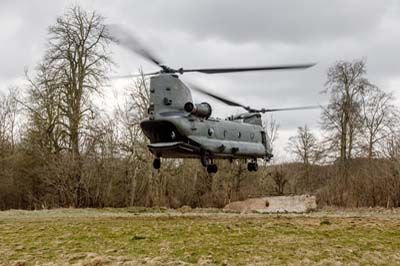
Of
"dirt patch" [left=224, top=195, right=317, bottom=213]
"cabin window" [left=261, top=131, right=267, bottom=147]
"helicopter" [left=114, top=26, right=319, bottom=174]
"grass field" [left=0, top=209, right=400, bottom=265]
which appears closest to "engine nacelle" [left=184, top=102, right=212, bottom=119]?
"helicopter" [left=114, top=26, right=319, bottom=174]

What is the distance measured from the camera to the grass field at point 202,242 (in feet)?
36.7

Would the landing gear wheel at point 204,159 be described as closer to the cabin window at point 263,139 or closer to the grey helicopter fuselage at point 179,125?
the grey helicopter fuselage at point 179,125

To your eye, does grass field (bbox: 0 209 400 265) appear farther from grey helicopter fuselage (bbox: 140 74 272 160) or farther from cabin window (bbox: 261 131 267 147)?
cabin window (bbox: 261 131 267 147)

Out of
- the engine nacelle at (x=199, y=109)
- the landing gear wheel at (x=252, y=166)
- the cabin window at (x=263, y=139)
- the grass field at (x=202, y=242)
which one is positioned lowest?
the grass field at (x=202, y=242)

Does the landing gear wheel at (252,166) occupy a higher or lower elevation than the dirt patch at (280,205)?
higher

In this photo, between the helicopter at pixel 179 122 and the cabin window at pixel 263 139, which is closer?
the helicopter at pixel 179 122

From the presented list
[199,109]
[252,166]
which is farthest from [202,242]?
[252,166]

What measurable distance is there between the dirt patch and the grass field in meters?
5.15

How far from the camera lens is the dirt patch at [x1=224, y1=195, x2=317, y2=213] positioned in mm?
21031

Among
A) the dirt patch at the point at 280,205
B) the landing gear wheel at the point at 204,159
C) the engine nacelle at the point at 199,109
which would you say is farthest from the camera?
the dirt patch at the point at 280,205

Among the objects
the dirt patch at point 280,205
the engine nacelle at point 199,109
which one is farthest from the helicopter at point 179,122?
the dirt patch at point 280,205

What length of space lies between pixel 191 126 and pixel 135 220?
405cm

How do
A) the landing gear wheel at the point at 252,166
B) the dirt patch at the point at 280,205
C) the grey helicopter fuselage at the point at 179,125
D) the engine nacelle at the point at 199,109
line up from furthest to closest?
the dirt patch at the point at 280,205 < the landing gear wheel at the point at 252,166 < the engine nacelle at the point at 199,109 < the grey helicopter fuselage at the point at 179,125

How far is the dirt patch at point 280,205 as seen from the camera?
2103 cm
